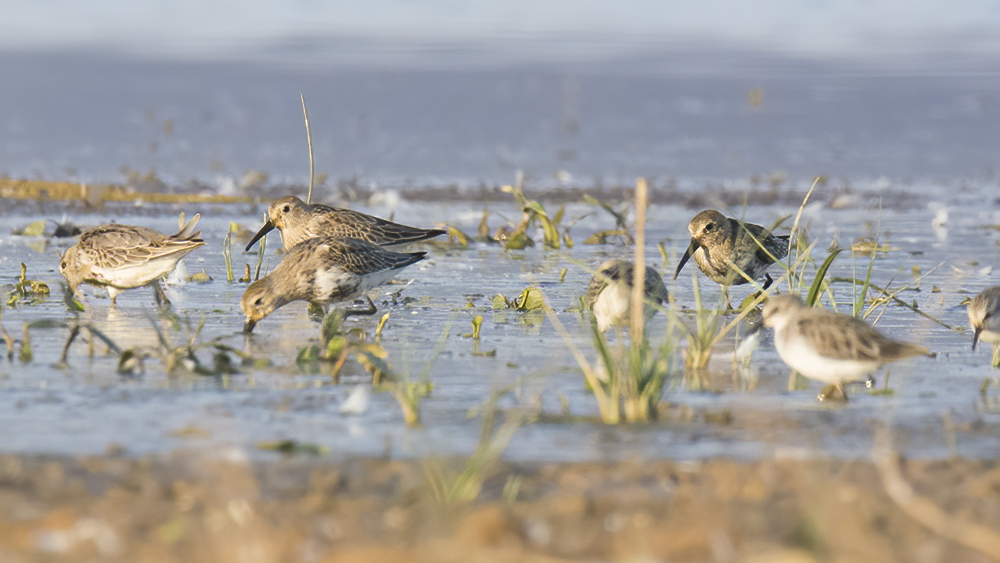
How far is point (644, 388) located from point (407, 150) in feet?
53.9

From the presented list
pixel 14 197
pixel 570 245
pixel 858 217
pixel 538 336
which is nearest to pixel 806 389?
pixel 538 336

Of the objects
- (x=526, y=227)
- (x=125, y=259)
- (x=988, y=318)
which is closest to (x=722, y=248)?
(x=526, y=227)

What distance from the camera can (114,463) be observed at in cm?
484

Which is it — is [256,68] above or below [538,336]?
above

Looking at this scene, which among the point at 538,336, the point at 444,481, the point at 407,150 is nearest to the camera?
the point at 444,481

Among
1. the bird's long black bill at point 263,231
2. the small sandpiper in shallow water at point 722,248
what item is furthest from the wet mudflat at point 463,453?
the bird's long black bill at point 263,231

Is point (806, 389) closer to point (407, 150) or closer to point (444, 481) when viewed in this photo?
point (444, 481)

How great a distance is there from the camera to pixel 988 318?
716 centimetres

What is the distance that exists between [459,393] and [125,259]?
3.80 metres

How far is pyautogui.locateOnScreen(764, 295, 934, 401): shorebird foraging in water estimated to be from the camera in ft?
20.1

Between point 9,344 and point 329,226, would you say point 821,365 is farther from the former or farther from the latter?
point 329,226

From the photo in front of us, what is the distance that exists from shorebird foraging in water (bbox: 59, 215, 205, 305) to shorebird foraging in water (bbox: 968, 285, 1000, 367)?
549cm

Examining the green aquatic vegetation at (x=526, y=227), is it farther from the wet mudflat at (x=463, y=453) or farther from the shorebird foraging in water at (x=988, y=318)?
the shorebird foraging in water at (x=988, y=318)

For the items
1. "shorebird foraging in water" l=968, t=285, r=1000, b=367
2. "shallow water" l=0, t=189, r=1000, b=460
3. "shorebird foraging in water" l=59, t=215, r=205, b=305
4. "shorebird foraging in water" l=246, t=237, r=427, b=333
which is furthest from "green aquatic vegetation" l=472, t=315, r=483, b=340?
"shorebird foraging in water" l=968, t=285, r=1000, b=367
